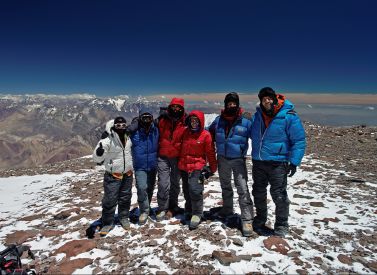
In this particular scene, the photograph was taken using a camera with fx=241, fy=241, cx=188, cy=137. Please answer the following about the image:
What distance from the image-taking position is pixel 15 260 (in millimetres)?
5602

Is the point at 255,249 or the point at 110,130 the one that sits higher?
the point at 110,130

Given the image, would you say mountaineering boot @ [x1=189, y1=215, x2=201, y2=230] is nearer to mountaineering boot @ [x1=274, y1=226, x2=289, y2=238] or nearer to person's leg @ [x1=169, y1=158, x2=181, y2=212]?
person's leg @ [x1=169, y1=158, x2=181, y2=212]

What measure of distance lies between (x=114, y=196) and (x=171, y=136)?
2591mm

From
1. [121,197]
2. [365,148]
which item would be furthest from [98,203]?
[365,148]

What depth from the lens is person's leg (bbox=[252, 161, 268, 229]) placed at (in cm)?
697

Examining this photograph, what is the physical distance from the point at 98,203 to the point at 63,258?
4.52m

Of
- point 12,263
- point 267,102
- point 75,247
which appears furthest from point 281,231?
point 12,263

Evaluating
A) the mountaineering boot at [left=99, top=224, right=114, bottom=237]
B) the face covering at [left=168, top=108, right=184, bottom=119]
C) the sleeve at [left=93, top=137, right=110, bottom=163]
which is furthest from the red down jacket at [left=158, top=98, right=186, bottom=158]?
the mountaineering boot at [left=99, top=224, right=114, bottom=237]

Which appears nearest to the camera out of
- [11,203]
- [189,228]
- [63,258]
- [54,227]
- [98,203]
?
[63,258]

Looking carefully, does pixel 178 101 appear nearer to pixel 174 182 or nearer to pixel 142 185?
pixel 174 182

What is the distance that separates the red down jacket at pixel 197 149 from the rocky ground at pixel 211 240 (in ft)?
6.75

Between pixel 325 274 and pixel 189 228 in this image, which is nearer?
pixel 325 274

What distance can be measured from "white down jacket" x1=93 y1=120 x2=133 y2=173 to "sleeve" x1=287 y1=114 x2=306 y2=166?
4.80 meters

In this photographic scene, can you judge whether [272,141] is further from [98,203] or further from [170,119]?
[98,203]
